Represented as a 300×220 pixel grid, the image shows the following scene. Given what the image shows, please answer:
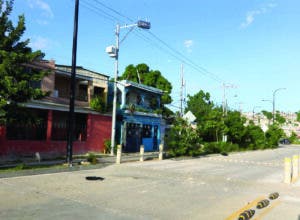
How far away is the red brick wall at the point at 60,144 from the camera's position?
1997 cm

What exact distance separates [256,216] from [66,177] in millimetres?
8059

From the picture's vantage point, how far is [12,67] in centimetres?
1373

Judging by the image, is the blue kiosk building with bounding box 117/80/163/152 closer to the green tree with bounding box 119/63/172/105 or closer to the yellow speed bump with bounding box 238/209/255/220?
the green tree with bounding box 119/63/172/105

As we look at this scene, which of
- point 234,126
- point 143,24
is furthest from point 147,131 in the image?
point 234,126

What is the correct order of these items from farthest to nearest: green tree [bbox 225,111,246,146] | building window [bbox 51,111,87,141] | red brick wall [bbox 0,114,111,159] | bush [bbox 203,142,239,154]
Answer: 1. green tree [bbox 225,111,246,146]
2. bush [bbox 203,142,239,154]
3. building window [bbox 51,111,87,141]
4. red brick wall [bbox 0,114,111,159]

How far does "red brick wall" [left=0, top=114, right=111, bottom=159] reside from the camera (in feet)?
65.5

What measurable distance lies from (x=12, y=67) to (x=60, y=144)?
10.5 metres

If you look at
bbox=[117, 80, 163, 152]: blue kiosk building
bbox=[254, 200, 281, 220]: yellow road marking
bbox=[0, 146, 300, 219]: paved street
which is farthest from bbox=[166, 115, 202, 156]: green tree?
bbox=[254, 200, 281, 220]: yellow road marking

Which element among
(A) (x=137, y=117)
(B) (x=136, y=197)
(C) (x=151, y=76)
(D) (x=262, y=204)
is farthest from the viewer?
(C) (x=151, y=76)

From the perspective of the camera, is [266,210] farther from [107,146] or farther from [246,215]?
[107,146]

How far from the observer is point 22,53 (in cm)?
1427

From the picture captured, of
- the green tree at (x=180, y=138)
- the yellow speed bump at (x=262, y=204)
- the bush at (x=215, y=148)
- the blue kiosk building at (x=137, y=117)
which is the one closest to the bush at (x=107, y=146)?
the blue kiosk building at (x=137, y=117)

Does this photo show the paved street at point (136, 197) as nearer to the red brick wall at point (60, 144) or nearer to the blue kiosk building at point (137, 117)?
the red brick wall at point (60, 144)

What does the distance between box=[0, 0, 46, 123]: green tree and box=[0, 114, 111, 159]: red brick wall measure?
6.50m
